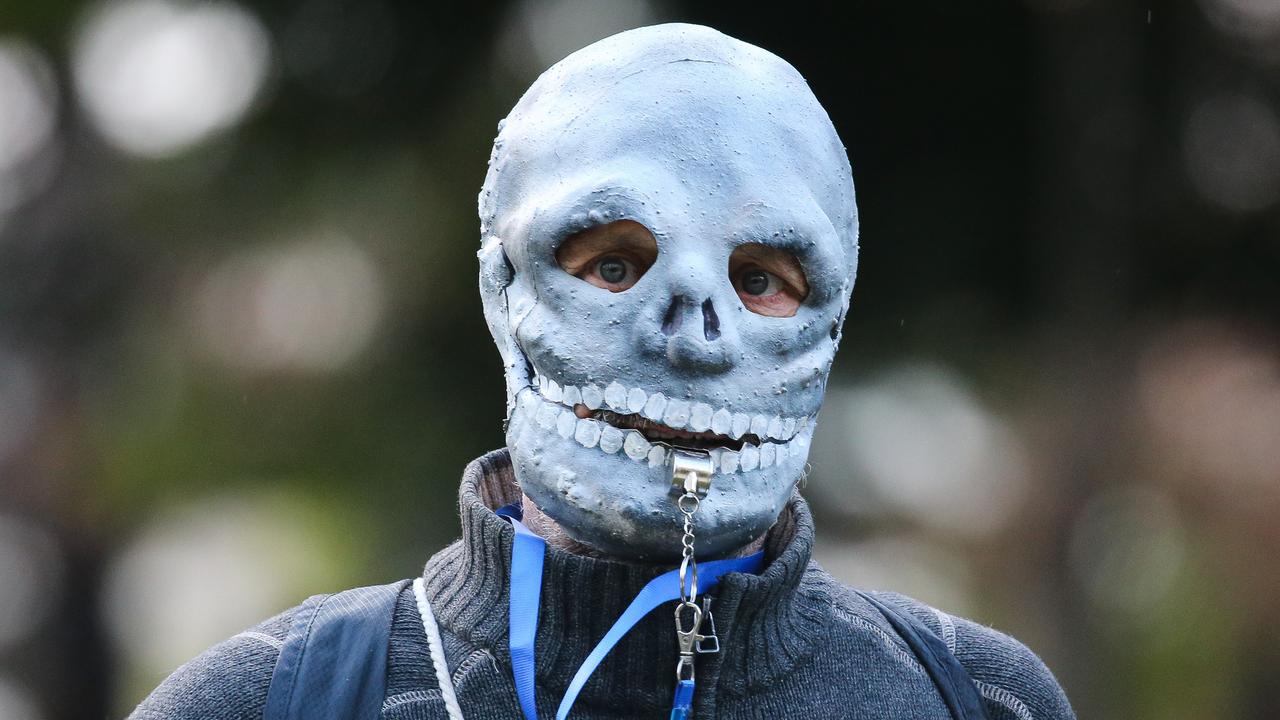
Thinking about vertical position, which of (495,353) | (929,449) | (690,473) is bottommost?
(929,449)

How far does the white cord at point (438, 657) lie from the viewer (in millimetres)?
1492

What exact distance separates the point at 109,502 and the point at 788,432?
2.84m

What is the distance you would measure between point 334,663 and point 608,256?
1.60ft

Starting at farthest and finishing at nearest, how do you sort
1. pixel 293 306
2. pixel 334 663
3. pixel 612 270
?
pixel 293 306 → pixel 612 270 → pixel 334 663

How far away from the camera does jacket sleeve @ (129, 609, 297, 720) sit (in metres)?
1.48

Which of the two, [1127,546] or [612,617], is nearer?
[612,617]

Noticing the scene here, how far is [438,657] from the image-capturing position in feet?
5.01

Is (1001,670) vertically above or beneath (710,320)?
beneath

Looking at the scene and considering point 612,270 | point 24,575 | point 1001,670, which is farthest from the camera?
point 24,575

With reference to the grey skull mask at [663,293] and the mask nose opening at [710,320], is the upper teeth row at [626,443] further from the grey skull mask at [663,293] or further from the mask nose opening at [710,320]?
the mask nose opening at [710,320]

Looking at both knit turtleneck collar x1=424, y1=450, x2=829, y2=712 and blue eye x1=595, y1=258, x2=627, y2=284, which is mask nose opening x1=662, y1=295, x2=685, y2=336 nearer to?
blue eye x1=595, y1=258, x2=627, y2=284

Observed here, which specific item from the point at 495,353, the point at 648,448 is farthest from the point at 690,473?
the point at 495,353

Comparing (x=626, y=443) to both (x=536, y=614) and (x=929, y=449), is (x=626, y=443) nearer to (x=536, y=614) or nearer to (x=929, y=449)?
(x=536, y=614)

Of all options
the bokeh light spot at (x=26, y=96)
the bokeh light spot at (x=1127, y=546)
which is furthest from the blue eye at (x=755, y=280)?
the bokeh light spot at (x=26, y=96)
